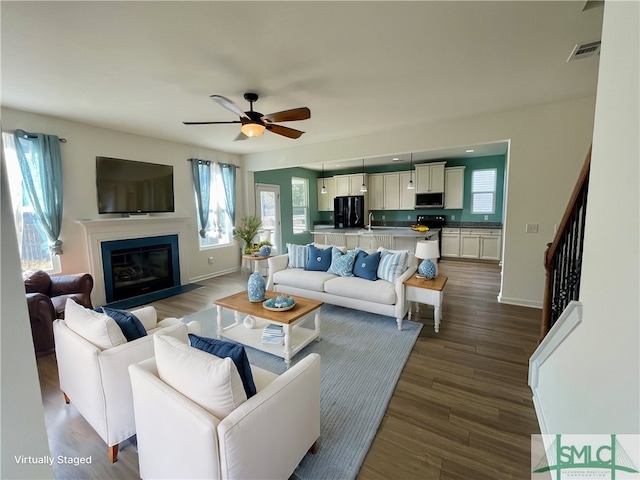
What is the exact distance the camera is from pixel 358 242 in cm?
673

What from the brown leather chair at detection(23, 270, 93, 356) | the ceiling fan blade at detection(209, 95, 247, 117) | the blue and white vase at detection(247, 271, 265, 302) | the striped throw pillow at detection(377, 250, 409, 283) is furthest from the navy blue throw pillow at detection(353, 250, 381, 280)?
the brown leather chair at detection(23, 270, 93, 356)

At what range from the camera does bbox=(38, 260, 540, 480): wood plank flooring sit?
1.60 meters

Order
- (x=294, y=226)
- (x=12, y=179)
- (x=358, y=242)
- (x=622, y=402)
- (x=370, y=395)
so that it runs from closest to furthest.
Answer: (x=622, y=402)
(x=370, y=395)
(x=12, y=179)
(x=358, y=242)
(x=294, y=226)

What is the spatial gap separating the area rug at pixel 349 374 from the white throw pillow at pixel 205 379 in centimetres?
73

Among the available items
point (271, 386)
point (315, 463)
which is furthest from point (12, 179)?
point (315, 463)

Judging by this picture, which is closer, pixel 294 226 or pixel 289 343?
pixel 289 343

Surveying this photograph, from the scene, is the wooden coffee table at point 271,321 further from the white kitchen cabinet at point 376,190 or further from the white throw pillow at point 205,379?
the white kitchen cabinet at point 376,190

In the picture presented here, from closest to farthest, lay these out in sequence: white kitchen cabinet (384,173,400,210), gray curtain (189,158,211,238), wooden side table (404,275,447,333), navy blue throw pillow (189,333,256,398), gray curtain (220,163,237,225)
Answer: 1. navy blue throw pillow (189,333,256,398)
2. wooden side table (404,275,447,333)
3. gray curtain (189,158,211,238)
4. gray curtain (220,163,237,225)
5. white kitchen cabinet (384,173,400,210)

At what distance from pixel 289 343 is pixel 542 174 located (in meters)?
3.82

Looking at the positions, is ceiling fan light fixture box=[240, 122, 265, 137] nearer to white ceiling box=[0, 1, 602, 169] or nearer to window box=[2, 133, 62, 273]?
white ceiling box=[0, 1, 602, 169]

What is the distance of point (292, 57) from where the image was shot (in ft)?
7.70

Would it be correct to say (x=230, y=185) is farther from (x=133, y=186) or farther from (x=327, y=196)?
(x=327, y=196)

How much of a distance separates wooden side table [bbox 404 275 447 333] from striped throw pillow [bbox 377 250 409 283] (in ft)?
0.65

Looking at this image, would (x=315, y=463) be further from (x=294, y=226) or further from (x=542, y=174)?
(x=294, y=226)
